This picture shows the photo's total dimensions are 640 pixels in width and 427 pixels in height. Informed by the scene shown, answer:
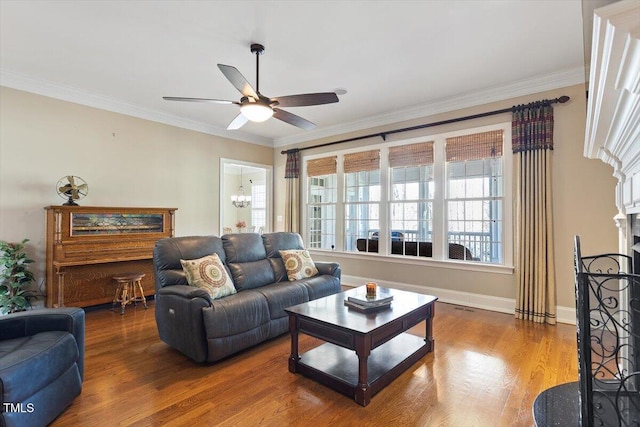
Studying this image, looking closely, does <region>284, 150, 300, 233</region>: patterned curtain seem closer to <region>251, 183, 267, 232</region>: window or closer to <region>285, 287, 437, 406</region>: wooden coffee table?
<region>251, 183, 267, 232</region>: window

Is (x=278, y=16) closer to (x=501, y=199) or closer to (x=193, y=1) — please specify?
(x=193, y=1)

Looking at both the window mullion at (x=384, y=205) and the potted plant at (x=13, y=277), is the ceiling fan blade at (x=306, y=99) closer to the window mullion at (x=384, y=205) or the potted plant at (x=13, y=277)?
the window mullion at (x=384, y=205)

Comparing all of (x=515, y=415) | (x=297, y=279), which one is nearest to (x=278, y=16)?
(x=297, y=279)

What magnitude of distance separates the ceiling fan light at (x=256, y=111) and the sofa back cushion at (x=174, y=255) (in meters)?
1.39

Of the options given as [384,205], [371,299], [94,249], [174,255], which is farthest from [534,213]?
[94,249]

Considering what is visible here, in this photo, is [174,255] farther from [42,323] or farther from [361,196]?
[361,196]

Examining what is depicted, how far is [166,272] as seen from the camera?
3.05 metres

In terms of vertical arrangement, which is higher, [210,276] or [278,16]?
[278,16]

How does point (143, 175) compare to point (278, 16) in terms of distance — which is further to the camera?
point (143, 175)

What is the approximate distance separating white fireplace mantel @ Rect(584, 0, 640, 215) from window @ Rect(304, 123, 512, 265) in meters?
1.99

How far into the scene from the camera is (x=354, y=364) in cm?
254

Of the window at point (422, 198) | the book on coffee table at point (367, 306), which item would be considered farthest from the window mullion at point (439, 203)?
the book on coffee table at point (367, 306)

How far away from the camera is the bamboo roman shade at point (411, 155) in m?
4.76

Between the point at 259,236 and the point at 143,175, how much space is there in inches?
89.7
